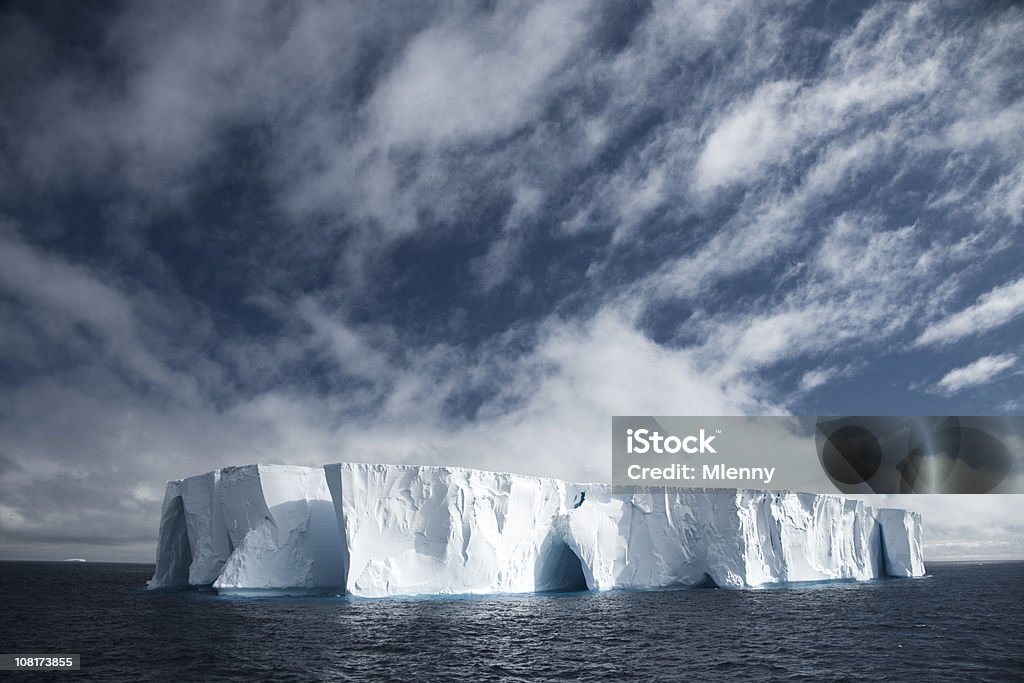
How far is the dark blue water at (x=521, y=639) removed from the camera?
46.8ft

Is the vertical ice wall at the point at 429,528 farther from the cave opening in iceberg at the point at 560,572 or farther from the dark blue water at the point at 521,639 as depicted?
the cave opening in iceberg at the point at 560,572

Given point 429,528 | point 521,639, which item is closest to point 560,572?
point 429,528

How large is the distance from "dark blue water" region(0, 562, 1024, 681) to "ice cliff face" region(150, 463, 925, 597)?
5.37 ft

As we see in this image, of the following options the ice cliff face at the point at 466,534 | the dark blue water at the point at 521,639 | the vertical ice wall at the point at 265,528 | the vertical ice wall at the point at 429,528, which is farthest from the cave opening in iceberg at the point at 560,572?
the vertical ice wall at the point at 265,528

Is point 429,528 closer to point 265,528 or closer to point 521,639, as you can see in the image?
point 265,528

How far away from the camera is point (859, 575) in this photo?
138 feet

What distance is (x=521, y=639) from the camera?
1778 cm

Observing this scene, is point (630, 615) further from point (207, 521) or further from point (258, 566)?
point (207, 521)

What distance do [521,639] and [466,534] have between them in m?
9.70

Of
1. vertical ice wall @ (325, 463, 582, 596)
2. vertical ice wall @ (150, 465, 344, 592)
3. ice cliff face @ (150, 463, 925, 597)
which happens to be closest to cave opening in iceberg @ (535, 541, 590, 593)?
ice cliff face @ (150, 463, 925, 597)

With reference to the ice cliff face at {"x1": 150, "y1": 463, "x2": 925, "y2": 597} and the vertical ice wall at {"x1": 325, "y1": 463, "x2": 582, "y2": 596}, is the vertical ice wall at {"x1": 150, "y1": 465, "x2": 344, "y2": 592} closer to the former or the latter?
the ice cliff face at {"x1": 150, "y1": 463, "x2": 925, "y2": 597}

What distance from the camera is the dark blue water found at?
14.2 metres

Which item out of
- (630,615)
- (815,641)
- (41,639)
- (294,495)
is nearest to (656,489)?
(630,615)

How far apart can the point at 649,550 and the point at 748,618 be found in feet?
36.9
